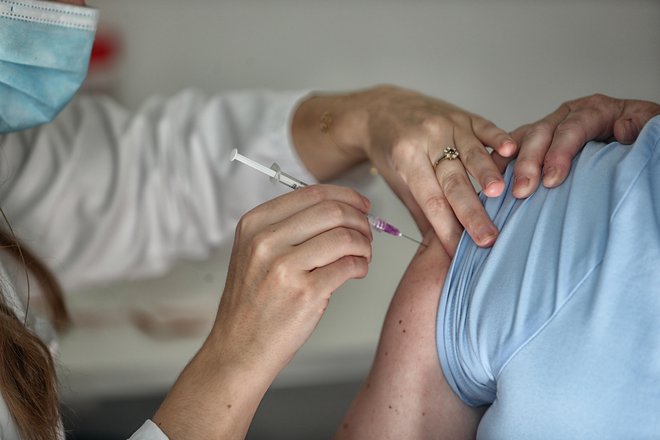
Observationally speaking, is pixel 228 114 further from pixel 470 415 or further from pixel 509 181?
pixel 470 415

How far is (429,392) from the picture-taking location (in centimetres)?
110

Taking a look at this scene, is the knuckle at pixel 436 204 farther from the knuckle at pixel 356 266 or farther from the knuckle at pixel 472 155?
the knuckle at pixel 356 266

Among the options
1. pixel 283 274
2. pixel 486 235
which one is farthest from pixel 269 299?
pixel 486 235

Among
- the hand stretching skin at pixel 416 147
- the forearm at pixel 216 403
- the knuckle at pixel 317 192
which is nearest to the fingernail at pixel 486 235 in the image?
the hand stretching skin at pixel 416 147

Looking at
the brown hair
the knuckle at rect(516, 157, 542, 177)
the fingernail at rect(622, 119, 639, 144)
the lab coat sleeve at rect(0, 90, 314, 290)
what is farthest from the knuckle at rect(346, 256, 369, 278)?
the lab coat sleeve at rect(0, 90, 314, 290)

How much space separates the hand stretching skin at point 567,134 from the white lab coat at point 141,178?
2.01 ft

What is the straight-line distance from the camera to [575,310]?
901 millimetres

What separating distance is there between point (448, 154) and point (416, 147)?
0.07 metres

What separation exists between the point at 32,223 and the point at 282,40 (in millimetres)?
926

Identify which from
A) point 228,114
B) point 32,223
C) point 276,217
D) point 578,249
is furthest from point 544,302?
point 32,223

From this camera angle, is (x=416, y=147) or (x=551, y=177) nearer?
(x=551, y=177)

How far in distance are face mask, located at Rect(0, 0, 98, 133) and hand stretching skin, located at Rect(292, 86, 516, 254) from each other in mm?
445

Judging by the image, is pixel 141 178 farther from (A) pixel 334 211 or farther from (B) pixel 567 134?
(B) pixel 567 134

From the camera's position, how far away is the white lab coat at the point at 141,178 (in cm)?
164
